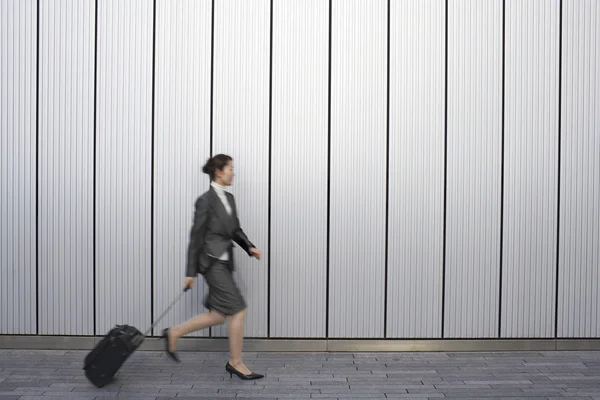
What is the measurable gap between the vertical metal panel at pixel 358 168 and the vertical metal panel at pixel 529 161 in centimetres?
132

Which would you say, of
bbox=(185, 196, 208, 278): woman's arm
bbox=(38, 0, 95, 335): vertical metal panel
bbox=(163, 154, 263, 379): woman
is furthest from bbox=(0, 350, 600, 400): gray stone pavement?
bbox=(185, 196, 208, 278): woman's arm

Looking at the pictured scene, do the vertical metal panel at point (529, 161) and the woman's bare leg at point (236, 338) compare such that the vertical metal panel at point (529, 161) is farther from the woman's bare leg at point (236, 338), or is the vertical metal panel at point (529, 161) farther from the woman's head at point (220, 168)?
the woman's head at point (220, 168)

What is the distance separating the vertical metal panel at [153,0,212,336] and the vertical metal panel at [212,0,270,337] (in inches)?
5.3

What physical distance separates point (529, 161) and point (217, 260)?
3.42 meters

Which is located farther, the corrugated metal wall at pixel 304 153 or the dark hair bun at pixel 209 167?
the corrugated metal wall at pixel 304 153

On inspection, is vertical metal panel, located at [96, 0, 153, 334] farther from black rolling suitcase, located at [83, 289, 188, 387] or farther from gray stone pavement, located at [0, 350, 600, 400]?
black rolling suitcase, located at [83, 289, 188, 387]

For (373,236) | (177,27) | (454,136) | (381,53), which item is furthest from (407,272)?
(177,27)

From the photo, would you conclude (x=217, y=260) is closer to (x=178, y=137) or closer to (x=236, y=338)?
(x=236, y=338)

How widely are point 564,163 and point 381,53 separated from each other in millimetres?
2242

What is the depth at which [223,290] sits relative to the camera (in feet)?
17.5

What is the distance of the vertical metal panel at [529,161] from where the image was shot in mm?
6391

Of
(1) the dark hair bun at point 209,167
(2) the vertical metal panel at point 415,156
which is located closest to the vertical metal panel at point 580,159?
(2) the vertical metal panel at point 415,156

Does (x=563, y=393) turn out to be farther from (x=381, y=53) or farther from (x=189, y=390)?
(x=381, y=53)

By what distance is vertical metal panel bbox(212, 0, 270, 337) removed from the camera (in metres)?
6.35
